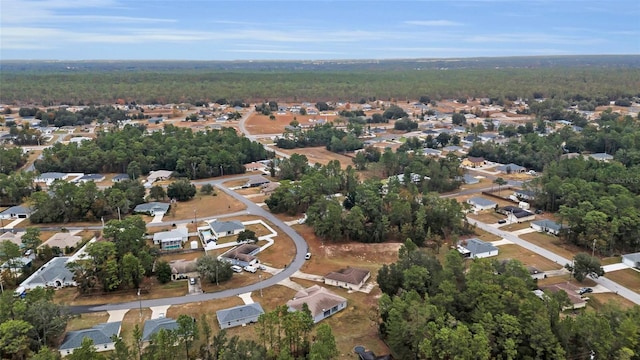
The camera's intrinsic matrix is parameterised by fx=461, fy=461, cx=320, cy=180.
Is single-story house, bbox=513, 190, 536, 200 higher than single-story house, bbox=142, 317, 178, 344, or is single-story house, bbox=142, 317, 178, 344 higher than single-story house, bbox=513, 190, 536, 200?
single-story house, bbox=142, 317, 178, 344

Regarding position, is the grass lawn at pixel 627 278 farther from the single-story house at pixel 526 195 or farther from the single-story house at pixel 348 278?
the single-story house at pixel 348 278

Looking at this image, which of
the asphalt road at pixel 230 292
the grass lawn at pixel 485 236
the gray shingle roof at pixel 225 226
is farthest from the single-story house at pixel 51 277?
the grass lawn at pixel 485 236

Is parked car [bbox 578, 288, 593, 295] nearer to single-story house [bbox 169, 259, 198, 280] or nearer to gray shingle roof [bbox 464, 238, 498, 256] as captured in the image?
gray shingle roof [bbox 464, 238, 498, 256]


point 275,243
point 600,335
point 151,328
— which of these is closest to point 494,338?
point 600,335

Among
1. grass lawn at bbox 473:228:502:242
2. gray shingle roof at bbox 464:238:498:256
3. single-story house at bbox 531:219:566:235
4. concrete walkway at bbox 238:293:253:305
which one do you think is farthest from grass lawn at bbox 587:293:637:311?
concrete walkway at bbox 238:293:253:305

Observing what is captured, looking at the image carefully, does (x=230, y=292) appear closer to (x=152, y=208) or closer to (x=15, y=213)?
(x=152, y=208)

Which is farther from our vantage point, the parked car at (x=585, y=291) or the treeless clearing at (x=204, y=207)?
the treeless clearing at (x=204, y=207)
